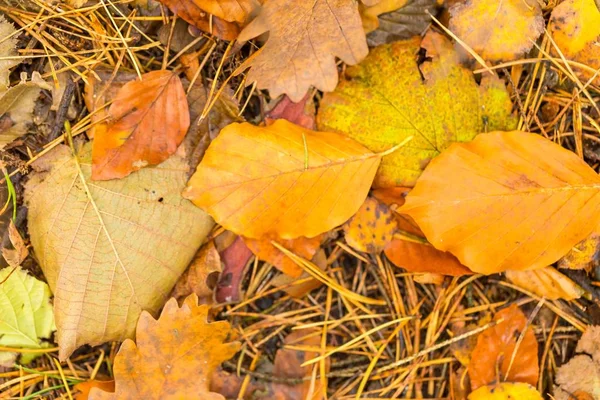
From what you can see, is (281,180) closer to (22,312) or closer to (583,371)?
(22,312)

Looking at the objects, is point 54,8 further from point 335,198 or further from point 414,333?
point 414,333

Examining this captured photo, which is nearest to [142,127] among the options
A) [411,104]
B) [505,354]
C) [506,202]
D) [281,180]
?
[281,180]

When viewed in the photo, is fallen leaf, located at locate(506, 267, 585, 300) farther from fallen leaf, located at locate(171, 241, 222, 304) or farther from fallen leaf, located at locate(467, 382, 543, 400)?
fallen leaf, located at locate(171, 241, 222, 304)

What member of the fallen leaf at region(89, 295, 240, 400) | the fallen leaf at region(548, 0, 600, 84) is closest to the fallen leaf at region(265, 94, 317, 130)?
the fallen leaf at region(89, 295, 240, 400)

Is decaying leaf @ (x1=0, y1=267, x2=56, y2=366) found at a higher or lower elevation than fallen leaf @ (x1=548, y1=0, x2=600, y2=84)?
lower

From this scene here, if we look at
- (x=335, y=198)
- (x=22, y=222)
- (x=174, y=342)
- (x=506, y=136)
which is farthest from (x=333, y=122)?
(x=22, y=222)

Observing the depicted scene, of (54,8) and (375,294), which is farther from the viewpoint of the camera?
(375,294)
